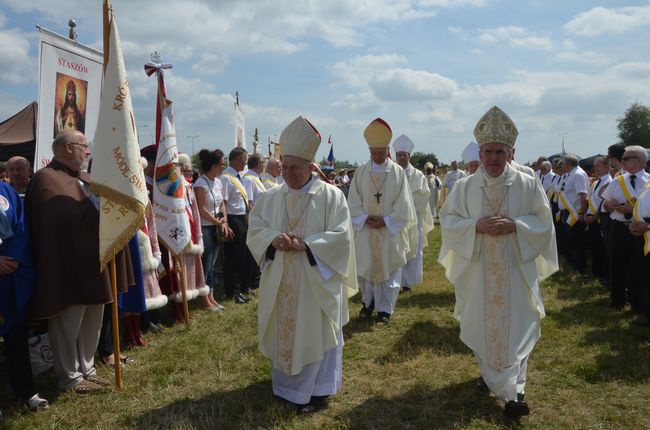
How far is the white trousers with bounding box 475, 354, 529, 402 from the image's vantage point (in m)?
4.20

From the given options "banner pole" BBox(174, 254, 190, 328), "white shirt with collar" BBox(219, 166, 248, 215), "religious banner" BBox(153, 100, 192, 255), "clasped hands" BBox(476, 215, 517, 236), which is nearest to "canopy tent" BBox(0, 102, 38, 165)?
"white shirt with collar" BBox(219, 166, 248, 215)

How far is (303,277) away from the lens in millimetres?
4484

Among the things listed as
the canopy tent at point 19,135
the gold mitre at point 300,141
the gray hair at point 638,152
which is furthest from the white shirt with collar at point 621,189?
the canopy tent at point 19,135

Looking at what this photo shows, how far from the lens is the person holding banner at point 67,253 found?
4.39 metres

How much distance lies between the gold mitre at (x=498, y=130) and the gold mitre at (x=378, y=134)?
2660mm

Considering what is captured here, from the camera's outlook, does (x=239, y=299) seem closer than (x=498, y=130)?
No

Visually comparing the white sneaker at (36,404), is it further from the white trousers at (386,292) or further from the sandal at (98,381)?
the white trousers at (386,292)

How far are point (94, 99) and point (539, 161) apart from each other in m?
12.7

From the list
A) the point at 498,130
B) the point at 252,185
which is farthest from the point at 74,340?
the point at 252,185

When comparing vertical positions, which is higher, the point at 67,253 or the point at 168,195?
the point at 168,195

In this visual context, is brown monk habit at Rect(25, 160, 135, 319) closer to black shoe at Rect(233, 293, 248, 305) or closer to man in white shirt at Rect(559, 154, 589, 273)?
black shoe at Rect(233, 293, 248, 305)

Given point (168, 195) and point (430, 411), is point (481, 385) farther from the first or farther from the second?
point (168, 195)

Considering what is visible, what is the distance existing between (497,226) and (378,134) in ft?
10.5

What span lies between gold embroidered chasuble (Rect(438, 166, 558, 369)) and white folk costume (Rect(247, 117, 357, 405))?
107 cm
